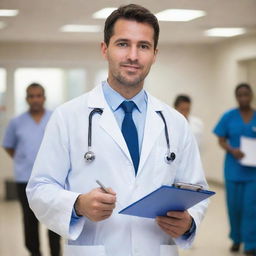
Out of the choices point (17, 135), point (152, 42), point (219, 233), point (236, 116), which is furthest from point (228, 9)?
point (152, 42)

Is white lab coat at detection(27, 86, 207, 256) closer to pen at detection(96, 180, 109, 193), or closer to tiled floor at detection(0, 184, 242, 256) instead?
pen at detection(96, 180, 109, 193)

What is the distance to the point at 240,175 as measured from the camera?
4.42 metres

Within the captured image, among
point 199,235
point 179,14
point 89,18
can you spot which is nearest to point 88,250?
point 199,235

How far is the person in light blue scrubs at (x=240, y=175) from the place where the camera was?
14.5 feet

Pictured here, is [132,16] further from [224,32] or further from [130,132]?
[224,32]

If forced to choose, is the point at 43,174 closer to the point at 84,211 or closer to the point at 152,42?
the point at 84,211

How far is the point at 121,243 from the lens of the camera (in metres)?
1.51

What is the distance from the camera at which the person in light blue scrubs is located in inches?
173

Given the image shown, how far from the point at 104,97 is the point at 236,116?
3.06m

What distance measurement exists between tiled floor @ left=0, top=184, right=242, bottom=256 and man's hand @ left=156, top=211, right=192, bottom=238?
301cm

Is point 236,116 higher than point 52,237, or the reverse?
point 236,116

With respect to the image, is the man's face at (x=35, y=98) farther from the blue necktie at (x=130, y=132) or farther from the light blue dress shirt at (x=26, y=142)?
the blue necktie at (x=130, y=132)

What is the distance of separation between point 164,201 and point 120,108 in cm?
34

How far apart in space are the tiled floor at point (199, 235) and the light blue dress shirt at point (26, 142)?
86cm
